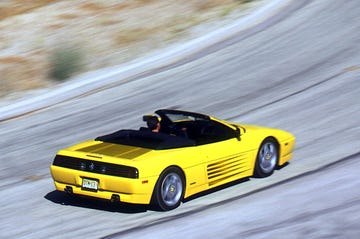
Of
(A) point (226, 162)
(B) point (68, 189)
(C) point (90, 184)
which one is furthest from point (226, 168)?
(B) point (68, 189)

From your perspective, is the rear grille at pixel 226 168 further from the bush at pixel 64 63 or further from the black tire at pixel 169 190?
the bush at pixel 64 63

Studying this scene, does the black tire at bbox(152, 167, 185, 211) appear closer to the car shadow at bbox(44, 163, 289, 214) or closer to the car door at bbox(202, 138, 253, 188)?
the car shadow at bbox(44, 163, 289, 214)

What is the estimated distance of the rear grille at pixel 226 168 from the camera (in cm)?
1091

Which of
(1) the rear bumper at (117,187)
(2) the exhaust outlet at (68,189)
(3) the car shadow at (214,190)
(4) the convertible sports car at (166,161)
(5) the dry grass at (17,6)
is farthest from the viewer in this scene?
(5) the dry grass at (17,6)

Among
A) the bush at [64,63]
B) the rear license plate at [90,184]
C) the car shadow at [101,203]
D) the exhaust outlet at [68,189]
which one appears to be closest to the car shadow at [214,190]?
the car shadow at [101,203]

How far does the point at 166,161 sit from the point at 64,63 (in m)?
10.3

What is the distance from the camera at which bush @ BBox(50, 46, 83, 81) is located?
65.3 feet

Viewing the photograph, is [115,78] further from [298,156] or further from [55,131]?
[298,156]

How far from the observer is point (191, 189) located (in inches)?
418

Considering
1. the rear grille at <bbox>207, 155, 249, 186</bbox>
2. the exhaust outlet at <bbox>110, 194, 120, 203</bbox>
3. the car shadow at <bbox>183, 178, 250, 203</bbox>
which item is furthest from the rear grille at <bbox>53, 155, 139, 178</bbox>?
the rear grille at <bbox>207, 155, 249, 186</bbox>

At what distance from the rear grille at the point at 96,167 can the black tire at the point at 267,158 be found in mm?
2505

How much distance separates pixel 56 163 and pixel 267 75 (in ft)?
30.6

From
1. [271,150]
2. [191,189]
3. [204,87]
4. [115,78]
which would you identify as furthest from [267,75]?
[191,189]

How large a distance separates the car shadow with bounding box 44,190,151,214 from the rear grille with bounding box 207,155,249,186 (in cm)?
99
